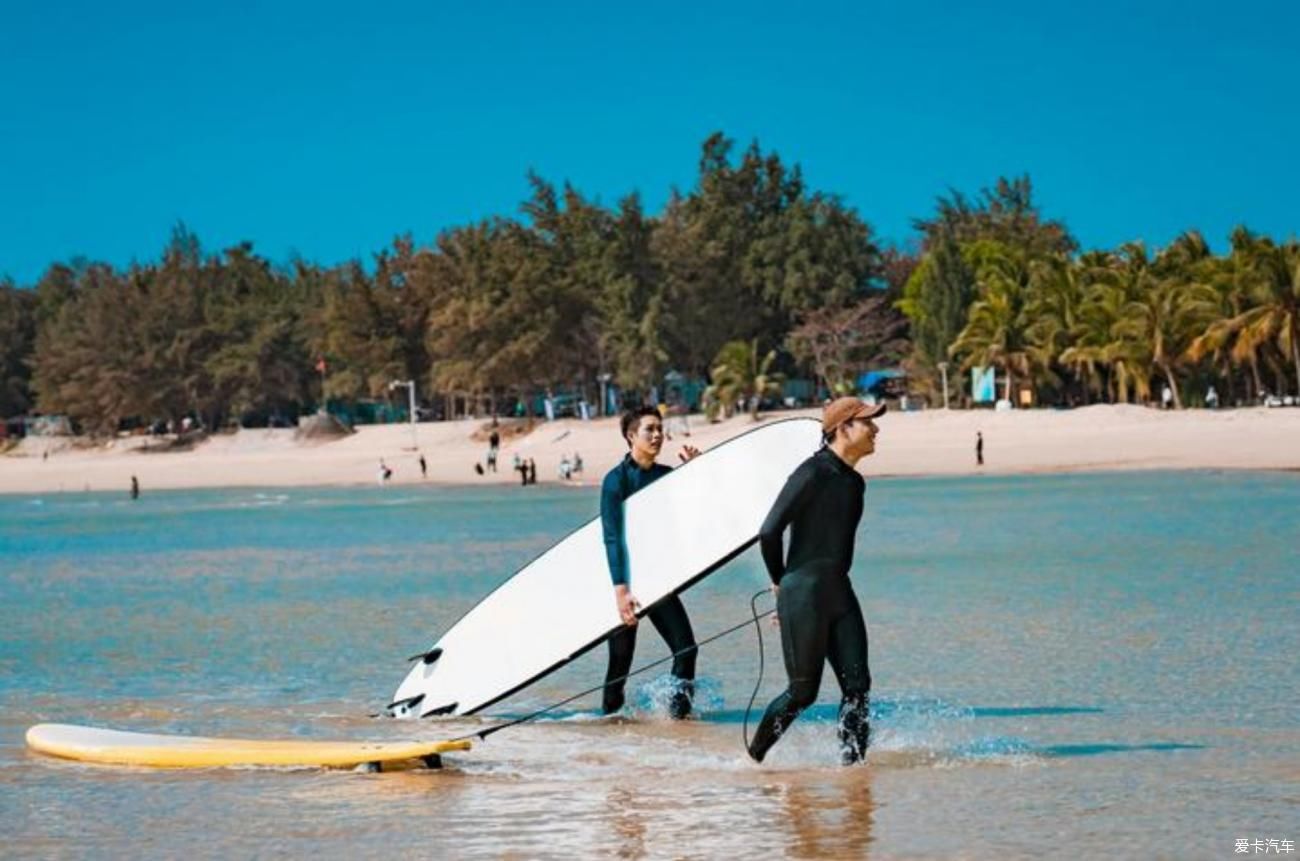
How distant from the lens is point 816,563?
25.3 ft

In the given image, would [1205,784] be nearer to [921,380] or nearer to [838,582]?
[838,582]

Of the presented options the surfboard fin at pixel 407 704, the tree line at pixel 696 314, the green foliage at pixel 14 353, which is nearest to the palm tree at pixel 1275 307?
the tree line at pixel 696 314

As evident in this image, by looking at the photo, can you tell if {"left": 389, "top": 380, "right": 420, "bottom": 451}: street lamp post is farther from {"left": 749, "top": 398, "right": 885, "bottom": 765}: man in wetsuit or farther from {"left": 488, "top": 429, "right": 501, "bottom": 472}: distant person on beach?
{"left": 749, "top": 398, "right": 885, "bottom": 765}: man in wetsuit

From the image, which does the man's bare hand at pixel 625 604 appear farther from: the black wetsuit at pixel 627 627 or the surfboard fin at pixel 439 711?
the surfboard fin at pixel 439 711

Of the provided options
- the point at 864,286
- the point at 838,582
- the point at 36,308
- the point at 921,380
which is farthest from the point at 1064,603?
the point at 36,308

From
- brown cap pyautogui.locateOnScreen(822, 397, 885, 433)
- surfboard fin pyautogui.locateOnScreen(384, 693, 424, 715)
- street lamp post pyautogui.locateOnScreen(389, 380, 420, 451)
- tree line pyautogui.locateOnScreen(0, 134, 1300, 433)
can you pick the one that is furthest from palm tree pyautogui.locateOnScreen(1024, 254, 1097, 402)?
brown cap pyautogui.locateOnScreen(822, 397, 885, 433)

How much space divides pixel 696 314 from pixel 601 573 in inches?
2875

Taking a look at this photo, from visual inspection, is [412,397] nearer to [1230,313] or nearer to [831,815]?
[1230,313]

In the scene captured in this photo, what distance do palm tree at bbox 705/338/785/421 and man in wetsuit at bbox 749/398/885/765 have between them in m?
62.0

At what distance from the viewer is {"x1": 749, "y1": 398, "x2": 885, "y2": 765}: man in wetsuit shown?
7.70 metres

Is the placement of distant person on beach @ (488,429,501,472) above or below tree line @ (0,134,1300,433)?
below

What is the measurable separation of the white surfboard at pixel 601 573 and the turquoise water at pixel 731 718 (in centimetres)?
36

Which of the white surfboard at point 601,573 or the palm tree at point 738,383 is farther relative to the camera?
the palm tree at point 738,383

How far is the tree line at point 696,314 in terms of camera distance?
63.9m
